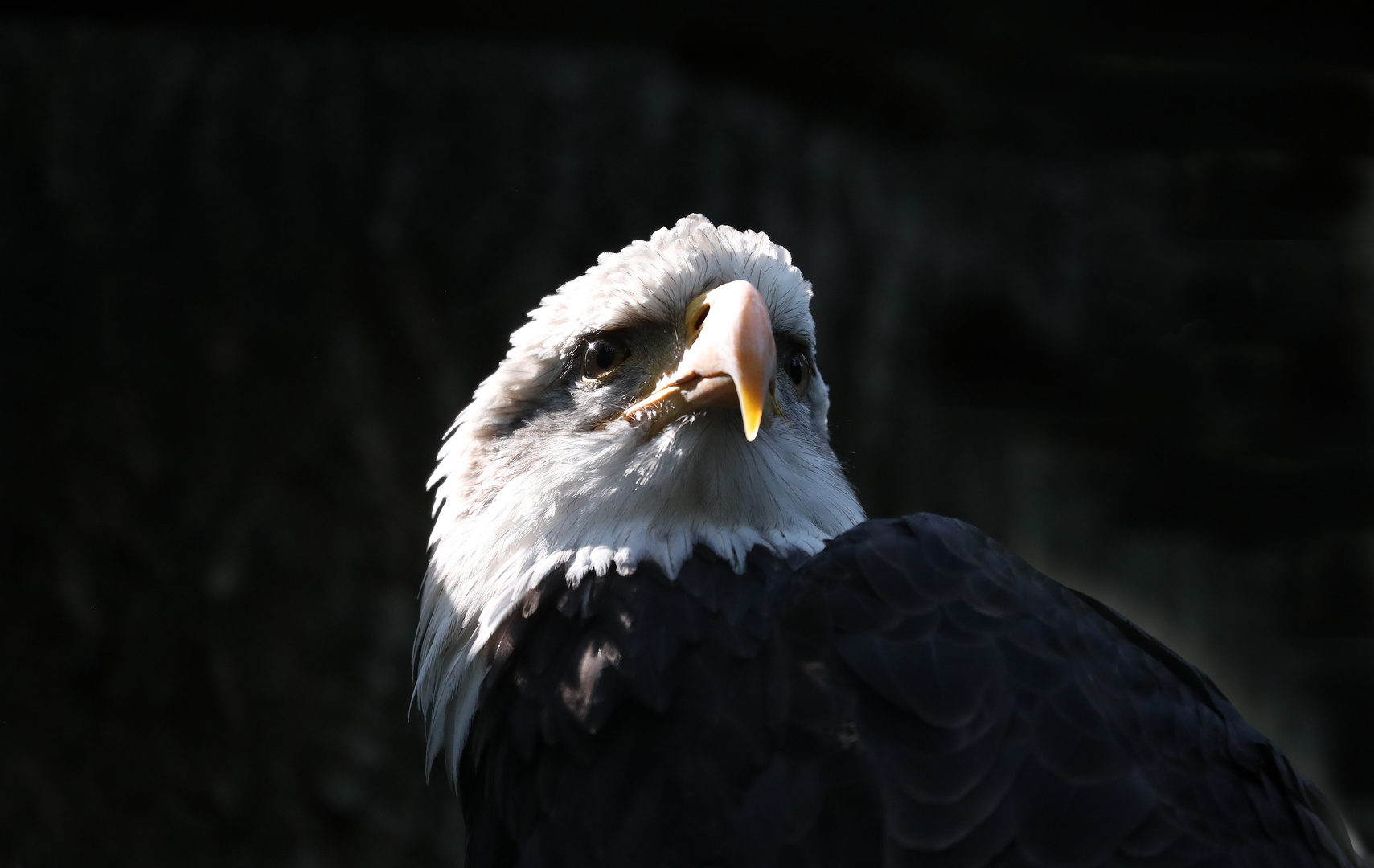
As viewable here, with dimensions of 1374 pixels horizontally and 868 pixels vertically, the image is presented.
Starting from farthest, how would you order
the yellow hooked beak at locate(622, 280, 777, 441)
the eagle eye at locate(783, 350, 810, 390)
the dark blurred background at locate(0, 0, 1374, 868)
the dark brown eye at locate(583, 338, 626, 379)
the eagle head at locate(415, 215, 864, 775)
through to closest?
the dark blurred background at locate(0, 0, 1374, 868) → the eagle eye at locate(783, 350, 810, 390) → the dark brown eye at locate(583, 338, 626, 379) → the eagle head at locate(415, 215, 864, 775) → the yellow hooked beak at locate(622, 280, 777, 441)

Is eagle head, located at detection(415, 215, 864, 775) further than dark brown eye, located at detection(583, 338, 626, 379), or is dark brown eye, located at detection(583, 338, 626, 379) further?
dark brown eye, located at detection(583, 338, 626, 379)

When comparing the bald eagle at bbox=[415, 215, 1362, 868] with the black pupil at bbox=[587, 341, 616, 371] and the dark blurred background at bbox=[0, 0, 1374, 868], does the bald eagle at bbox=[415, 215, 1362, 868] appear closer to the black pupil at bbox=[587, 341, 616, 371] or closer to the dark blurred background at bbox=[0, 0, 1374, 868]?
the black pupil at bbox=[587, 341, 616, 371]

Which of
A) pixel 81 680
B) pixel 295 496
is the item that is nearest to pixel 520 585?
pixel 295 496

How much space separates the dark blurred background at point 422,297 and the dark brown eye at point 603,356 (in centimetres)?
211

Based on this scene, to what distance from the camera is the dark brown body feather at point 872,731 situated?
139 cm

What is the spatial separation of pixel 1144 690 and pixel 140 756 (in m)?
3.86

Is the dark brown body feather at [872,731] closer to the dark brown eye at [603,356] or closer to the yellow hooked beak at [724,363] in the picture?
the yellow hooked beak at [724,363]

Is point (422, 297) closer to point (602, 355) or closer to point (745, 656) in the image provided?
point (602, 355)

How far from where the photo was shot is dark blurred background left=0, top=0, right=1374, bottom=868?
389 cm

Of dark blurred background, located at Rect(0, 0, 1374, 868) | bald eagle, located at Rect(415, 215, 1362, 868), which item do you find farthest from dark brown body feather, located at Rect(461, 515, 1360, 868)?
dark blurred background, located at Rect(0, 0, 1374, 868)

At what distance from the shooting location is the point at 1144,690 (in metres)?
1.58

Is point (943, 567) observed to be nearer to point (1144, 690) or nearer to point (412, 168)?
point (1144, 690)

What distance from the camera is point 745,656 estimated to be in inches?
61.8

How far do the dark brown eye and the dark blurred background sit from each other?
2.11 meters
